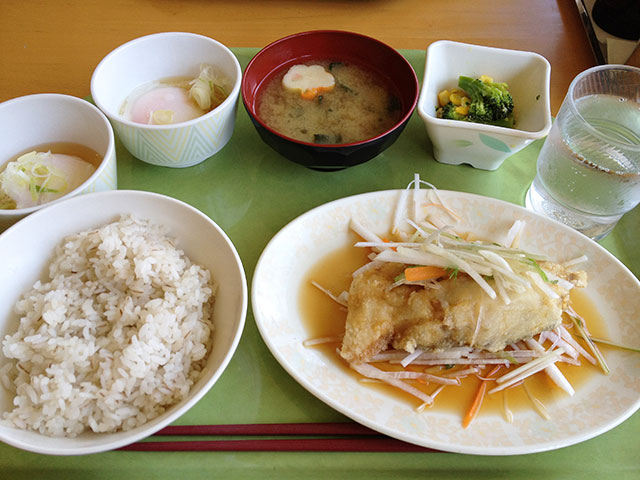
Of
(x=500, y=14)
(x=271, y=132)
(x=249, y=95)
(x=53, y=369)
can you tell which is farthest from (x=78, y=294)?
(x=500, y=14)

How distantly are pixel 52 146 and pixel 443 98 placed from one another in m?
1.57

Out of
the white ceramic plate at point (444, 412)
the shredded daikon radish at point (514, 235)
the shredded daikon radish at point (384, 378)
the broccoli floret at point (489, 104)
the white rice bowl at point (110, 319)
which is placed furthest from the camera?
the broccoli floret at point (489, 104)

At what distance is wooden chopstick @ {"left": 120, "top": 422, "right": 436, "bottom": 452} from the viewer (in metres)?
1.39

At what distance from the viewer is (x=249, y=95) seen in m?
2.01

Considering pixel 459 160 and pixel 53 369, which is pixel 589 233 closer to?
pixel 459 160

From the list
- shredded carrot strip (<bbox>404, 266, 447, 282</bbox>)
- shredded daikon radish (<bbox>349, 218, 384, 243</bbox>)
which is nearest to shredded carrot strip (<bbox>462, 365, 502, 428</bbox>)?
shredded carrot strip (<bbox>404, 266, 447, 282</bbox>)

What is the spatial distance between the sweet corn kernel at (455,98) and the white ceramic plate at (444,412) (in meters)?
0.42

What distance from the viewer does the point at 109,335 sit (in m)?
1.45

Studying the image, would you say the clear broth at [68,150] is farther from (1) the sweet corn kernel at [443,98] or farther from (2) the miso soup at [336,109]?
(1) the sweet corn kernel at [443,98]

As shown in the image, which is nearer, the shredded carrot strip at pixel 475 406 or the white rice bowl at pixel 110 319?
the white rice bowl at pixel 110 319

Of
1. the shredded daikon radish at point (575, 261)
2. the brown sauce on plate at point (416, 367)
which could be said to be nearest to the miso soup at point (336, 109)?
the brown sauce on plate at point (416, 367)

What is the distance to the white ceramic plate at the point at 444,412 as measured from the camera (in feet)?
4.63

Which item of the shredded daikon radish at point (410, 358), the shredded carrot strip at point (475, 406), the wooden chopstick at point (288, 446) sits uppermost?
the shredded daikon radish at point (410, 358)

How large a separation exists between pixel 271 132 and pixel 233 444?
106 cm
